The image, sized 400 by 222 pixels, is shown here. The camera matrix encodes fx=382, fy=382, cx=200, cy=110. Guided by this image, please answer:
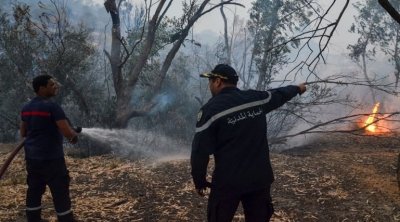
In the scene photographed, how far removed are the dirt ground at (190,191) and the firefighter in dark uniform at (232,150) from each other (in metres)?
1.80

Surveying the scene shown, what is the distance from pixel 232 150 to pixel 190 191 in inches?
125

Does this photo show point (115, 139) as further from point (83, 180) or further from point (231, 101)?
point (231, 101)

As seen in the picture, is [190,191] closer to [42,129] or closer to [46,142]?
[46,142]

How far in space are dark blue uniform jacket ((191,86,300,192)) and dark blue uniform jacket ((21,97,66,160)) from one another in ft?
6.69

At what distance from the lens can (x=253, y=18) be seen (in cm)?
1809

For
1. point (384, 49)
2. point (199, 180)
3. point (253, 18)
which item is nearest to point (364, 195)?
point (199, 180)

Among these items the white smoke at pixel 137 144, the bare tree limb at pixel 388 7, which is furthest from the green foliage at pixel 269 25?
the bare tree limb at pixel 388 7

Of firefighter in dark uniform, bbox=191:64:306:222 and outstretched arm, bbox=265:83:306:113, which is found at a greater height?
outstretched arm, bbox=265:83:306:113

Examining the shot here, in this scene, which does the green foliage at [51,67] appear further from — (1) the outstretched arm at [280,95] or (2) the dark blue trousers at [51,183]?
(1) the outstretched arm at [280,95]

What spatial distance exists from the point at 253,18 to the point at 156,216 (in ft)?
46.9

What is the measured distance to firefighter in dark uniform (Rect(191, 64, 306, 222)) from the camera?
11.1 feet

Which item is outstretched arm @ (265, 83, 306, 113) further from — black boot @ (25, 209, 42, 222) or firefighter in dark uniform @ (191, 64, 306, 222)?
black boot @ (25, 209, 42, 222)

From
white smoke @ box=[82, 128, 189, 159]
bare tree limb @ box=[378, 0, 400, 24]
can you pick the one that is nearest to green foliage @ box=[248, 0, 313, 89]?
white smoke @ box=[82, 128, 189, 159]

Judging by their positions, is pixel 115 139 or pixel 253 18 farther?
pixel 253 18
